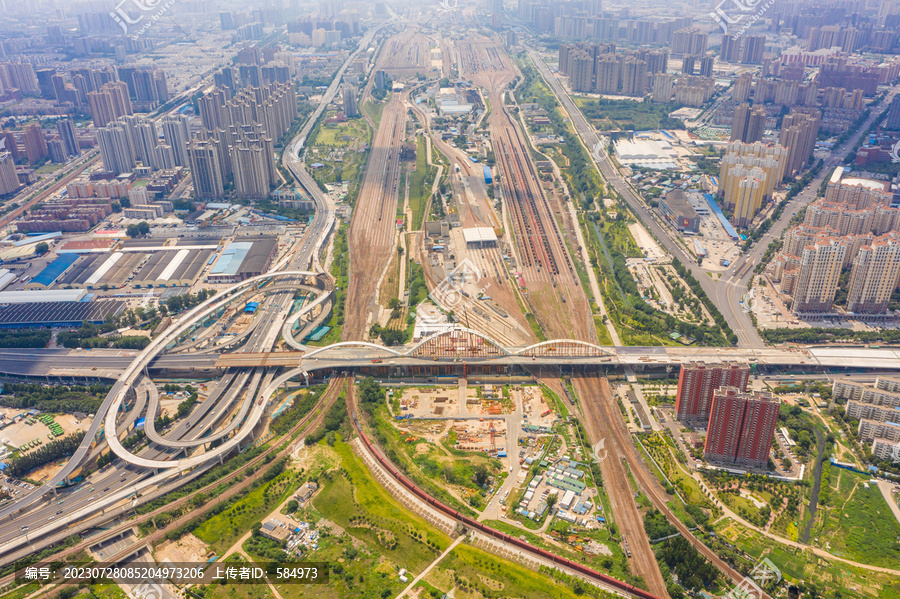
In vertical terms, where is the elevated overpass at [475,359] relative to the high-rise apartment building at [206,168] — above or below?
below

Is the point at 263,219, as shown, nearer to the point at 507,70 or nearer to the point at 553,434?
the point at 553,434

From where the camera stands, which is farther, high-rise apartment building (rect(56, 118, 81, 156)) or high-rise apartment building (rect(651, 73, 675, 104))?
high-rise apartment building (rect(651, 73, 675, 104))

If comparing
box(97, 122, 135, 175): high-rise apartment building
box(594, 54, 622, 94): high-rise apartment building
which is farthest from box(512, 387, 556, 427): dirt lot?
box(594, 54, 622, 94): high-rise apartment building

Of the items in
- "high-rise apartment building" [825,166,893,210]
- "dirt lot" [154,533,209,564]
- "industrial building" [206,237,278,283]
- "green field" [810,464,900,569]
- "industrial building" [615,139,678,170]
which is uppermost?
"high-rise apartment building" [825,166,893,210]

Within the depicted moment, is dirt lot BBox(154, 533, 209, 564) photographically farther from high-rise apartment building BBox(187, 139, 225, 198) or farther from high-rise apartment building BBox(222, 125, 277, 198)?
high-rise apartment building BBox(187, 139, 225, 198)

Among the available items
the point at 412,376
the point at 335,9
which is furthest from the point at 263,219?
the point at 335,9

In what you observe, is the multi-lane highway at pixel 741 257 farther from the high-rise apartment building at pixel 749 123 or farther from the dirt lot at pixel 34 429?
the dirt lot at pixel 34 429

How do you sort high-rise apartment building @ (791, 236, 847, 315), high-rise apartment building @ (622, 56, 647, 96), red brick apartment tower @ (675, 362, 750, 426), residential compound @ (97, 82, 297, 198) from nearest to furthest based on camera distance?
red brick apartment tower @ (675, 362, 750, 426) < high-rise apartment building @ (791, 236, 847, 315) < residential compound @ (97, 82, 297, 198) < high-rise apartment building @ (622, 56, 647, 96)

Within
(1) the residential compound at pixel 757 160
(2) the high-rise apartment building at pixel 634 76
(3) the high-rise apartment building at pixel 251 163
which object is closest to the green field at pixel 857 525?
(1) the residential compound at pixel 757 160
